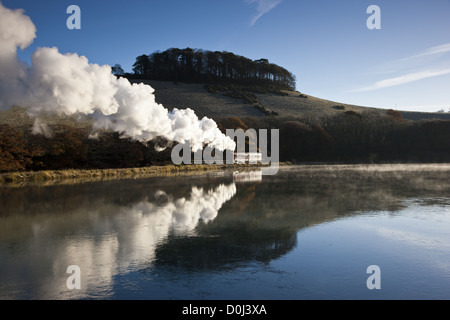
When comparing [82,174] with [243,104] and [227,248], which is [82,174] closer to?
[227,248]

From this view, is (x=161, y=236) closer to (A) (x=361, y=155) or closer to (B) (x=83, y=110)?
(B) (x=83, y=110)

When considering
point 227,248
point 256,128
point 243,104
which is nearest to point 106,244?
point 227,248

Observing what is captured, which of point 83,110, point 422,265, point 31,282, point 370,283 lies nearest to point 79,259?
point 31,282

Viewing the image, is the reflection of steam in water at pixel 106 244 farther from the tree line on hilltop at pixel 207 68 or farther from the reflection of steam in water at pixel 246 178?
the tree line on hilltop at pixel 207 68

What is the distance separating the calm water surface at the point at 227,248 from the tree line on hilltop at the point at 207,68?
90.2 m

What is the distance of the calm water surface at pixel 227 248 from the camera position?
5.12m

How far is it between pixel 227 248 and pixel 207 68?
99.8 m

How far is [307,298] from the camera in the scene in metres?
4.75

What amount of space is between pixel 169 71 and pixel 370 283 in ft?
335

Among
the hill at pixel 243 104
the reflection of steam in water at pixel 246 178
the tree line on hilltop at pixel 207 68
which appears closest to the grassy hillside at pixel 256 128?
the hill at pixel 243 104

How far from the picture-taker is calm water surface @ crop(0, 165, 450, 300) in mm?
5121

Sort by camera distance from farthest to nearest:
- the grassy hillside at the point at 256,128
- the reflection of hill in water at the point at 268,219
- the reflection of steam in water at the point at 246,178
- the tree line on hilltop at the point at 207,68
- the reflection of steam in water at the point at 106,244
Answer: the tree line on hilltop at the point at 207,68 → the grassy hillside at the point at 256,128 → the reflection of steam in water at the point at 246,178 → the reflection of hill in water at the point at 268,219 → the reflection of steam in water at the point at 106,244

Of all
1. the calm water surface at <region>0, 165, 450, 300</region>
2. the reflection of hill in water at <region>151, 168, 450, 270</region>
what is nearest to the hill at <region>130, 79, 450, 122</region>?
the reflection of hill in water at <region>151, 168, 450, 270</region>
